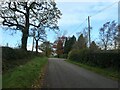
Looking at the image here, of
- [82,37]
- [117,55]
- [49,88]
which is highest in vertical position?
[82,37]

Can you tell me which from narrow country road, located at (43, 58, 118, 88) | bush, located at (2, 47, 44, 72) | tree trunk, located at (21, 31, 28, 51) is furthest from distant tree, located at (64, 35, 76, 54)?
narrow country road, located at (43, 58, 118, 88)

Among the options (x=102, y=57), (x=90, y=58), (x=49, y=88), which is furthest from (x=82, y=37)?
(x=49, y=88)

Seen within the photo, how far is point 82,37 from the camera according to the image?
7700 centimetres

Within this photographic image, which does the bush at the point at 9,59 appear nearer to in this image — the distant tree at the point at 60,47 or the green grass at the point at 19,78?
the green grass at the point at 19,78

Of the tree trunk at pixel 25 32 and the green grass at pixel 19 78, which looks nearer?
the green grass at pixel 19 78

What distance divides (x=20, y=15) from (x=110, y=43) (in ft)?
107

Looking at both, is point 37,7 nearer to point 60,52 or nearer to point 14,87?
point 14,87

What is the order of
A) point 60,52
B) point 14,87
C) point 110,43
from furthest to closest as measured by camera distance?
point 60,52
point 110,43
point 14,87

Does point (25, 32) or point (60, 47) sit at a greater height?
point (25, 32)

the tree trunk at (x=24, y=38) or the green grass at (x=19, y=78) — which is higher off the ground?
the tree trunk at (x=24, y=38)

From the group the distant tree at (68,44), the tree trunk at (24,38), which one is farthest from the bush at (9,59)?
the distant tree at (68,44)

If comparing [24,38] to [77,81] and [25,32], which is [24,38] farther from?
[77,81]

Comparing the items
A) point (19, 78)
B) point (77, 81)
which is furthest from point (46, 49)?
point (19, 78)

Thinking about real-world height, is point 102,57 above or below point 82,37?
below
